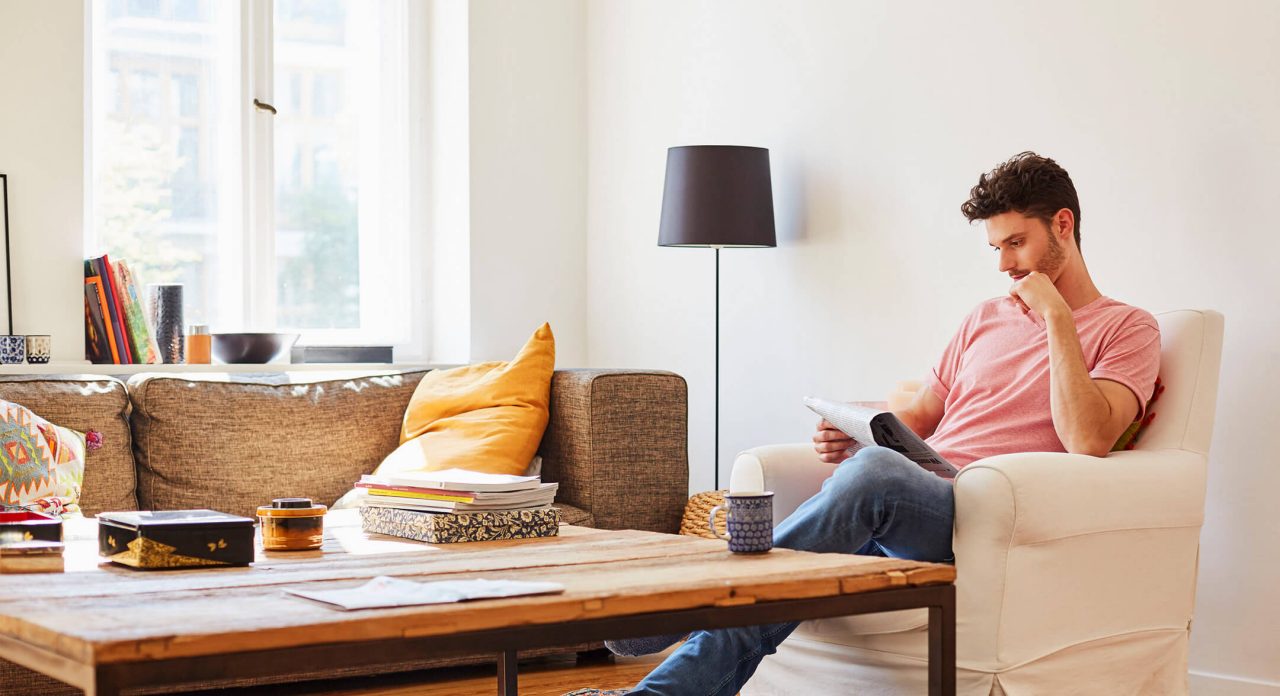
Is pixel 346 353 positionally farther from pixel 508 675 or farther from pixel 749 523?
pixel 749 523

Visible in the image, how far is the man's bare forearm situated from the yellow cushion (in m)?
1.36

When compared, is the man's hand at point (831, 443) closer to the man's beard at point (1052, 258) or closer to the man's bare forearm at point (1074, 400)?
the man's bare forearm at point (1074, 400)

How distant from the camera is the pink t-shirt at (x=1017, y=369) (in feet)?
7.58

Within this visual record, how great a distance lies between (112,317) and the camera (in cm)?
369

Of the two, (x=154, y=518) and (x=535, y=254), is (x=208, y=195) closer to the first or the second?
(x=535, y=254)

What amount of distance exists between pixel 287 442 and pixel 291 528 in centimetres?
151

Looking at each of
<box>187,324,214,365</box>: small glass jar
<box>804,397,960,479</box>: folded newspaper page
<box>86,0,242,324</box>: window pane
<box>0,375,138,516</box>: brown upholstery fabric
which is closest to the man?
<box>804,397,960,479</box>: folded newspaper page

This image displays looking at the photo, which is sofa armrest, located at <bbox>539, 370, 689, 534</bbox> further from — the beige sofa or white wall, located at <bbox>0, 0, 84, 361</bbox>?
white wall, located at <bbox>0, 0, 84, 361</bbox>

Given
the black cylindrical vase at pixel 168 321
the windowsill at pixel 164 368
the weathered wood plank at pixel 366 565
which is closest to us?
the weathered wood plank at pixel 366 565

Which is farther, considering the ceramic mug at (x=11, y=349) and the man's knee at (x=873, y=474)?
the ceramic mug at (x=11, y=349)

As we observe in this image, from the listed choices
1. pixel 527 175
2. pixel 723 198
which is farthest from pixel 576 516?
pixel 527 175

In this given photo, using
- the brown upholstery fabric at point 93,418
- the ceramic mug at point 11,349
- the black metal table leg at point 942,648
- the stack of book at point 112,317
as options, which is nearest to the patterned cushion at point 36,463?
the brown upholstery fabric at point 93,418

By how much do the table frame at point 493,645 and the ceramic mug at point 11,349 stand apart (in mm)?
2372

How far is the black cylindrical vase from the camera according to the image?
381 cm
